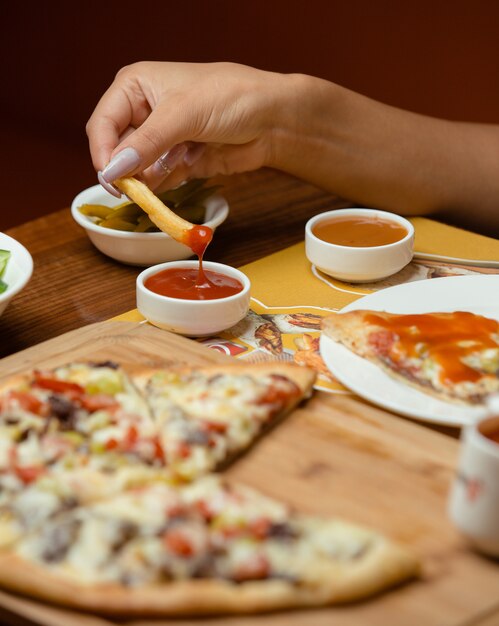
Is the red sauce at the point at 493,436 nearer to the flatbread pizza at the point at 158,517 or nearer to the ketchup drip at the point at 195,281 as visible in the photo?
the flatbread pizza at the point at 158,517

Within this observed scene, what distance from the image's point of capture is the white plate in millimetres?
2014

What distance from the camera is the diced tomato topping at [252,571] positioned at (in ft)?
4.76

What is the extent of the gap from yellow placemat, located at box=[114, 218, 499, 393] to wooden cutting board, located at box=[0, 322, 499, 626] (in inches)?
7.4

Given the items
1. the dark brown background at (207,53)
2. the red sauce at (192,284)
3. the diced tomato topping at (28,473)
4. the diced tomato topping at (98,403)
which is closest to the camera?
the diced tomato topping at (28,473)

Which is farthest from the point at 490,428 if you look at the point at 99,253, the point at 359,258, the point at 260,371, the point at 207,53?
the point at 207,53

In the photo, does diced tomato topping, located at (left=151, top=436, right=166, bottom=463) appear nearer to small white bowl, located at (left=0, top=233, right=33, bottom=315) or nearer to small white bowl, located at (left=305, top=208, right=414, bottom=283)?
small white bowl, located at (left=0, top=233, right=33, bottom=315)

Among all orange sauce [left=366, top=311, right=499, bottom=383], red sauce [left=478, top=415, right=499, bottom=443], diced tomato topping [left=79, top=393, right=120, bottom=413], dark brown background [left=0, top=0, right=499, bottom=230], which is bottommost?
dark brown background [left=0, top=0, right=499, bottom=230]

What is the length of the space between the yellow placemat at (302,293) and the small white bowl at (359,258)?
0.05 metres

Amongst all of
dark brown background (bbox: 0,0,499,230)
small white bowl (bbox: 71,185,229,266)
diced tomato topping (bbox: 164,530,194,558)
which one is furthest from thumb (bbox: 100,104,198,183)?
dark brown background (bbox: 0,0,499,230)

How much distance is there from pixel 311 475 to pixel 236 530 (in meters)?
0.30

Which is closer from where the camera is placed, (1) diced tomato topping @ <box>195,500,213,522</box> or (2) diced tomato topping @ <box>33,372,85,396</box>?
(1) diced tomato topping @ <box>195,500,213,522</box>

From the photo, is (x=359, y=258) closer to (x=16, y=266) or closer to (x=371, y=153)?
(x=371, y=153)

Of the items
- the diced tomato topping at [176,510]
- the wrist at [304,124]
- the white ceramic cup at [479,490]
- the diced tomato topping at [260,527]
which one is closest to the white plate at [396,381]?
the white ceramic cup at [479,490]

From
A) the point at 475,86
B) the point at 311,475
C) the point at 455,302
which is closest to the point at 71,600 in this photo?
the point at 311,475
